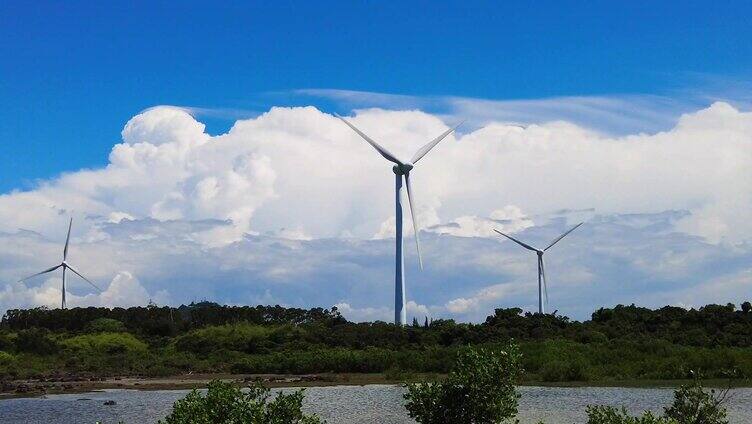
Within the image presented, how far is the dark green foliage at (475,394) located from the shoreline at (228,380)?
3717 cm

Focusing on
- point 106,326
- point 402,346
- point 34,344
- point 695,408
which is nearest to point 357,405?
→ point 695,408

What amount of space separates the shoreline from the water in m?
3.45

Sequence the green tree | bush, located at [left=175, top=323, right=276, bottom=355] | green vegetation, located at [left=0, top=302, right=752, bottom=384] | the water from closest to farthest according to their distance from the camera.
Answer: the green tree → the water → green vegetation, located at [left=0, top=302, right=752, bottom=384] → bush, located at [left=175, top=323, right=276, bottom=355]

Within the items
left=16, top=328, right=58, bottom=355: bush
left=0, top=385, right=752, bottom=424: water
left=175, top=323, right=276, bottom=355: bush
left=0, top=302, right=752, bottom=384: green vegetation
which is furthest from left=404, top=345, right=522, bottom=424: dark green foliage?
left=16, top=328, right=58, bottom=355: bush

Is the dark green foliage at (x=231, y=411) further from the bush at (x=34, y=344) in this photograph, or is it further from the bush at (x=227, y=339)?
the bush at (x=34, y=344)

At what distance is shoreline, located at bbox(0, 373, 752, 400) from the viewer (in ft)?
196

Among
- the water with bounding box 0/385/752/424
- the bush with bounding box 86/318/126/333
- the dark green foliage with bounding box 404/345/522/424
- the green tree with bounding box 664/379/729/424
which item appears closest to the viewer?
the dark green foliage with bounding box 404/345/522/424

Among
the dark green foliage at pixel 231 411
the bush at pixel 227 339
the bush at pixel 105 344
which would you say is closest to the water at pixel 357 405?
the dark green foliage at pixel 231 411

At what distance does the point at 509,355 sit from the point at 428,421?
2.20m

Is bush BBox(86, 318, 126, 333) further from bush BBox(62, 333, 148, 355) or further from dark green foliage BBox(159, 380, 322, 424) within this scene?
dark green foliage BBox(159, 380, 322, 424)

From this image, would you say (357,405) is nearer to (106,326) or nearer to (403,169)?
(403,169)

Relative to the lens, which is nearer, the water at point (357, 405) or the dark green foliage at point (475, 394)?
the dark green foliage at point (475, 394)

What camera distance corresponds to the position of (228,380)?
67.7 meters

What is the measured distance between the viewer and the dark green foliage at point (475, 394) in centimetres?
2033
